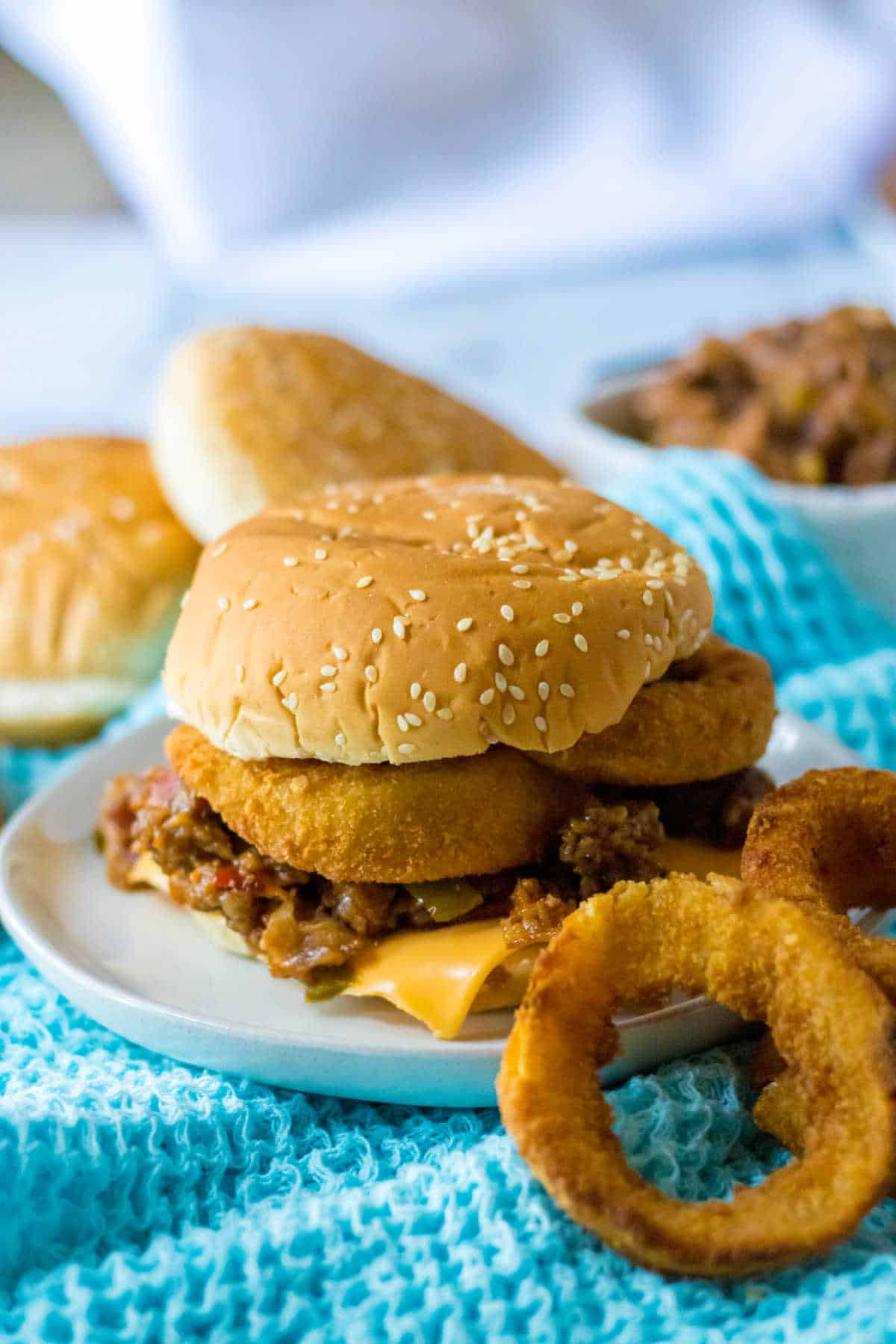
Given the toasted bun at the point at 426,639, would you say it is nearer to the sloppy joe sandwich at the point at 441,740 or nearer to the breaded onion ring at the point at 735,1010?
the sloppy joe sandwich at the point at 441,740

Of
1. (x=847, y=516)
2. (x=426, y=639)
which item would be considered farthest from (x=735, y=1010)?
(x=847, y=516)

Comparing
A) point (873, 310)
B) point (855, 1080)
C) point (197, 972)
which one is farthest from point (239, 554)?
point (873, 310)

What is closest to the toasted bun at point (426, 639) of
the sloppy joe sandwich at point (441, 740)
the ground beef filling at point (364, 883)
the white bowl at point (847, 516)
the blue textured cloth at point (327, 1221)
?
the sloppy joe sandwich at point (441, 740)

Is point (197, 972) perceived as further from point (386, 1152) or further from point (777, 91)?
point (777, 91)

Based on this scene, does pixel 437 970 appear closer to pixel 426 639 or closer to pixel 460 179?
pixel 426 639

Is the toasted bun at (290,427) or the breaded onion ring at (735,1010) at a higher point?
the toasted bun at (290,427)
